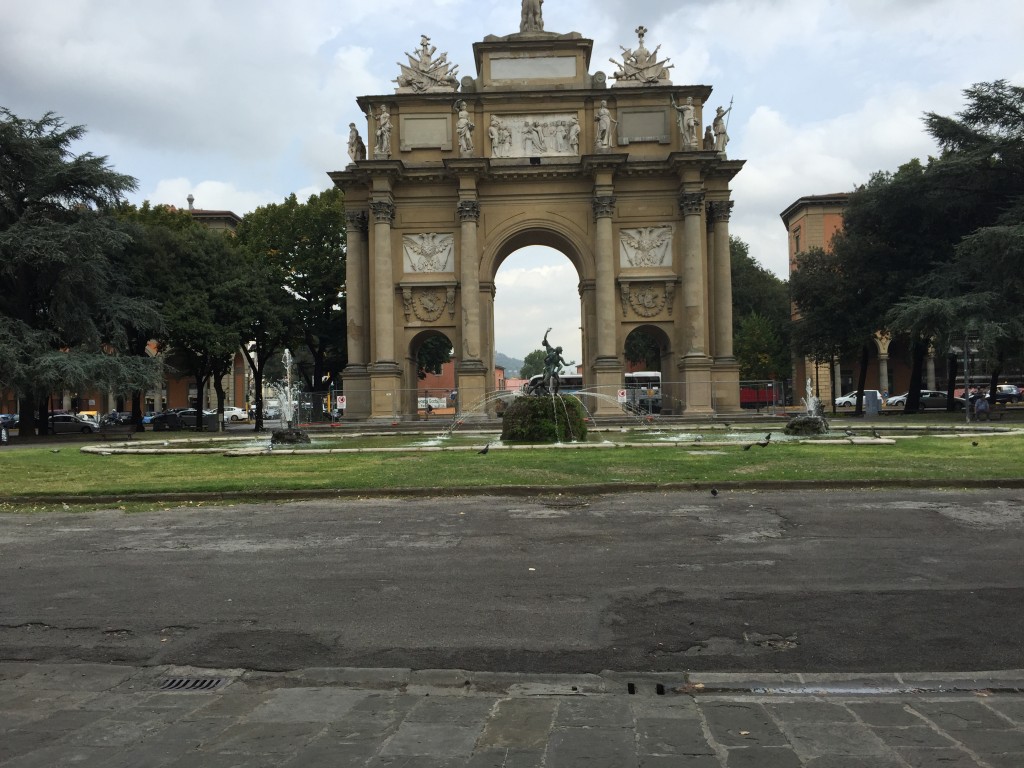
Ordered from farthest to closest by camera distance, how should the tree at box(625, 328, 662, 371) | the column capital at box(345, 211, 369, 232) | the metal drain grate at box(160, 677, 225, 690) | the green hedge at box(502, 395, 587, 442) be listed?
the tree at box(625, 328, 662, 371)
the column capital at box(345, 211, 369, 232)
the green hedge at box(502, 395, 587, 442)
the metal drain grate at box(160, 677, 225, 690)

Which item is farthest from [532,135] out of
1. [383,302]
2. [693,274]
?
[383,302]

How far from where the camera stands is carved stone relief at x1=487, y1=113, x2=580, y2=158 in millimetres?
43031

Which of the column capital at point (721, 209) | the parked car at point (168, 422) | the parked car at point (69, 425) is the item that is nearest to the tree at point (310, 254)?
the parked car at point (168, 422)

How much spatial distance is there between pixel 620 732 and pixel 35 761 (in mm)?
2746

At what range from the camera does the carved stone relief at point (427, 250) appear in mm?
43562

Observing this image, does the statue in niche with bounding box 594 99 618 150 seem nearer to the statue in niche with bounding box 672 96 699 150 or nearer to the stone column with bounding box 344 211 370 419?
the statue in niche with bounding box 672 96 699 150

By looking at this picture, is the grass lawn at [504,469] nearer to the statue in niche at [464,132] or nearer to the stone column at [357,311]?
the stone column at [357,311]

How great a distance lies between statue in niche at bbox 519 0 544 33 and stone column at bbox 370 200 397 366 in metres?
12.2

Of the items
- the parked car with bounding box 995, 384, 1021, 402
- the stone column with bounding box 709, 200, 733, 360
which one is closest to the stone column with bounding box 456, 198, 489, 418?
the stone column with bounding box 709, 200, 733, 360

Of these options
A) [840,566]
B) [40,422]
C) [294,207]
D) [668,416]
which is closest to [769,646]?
[840,566]

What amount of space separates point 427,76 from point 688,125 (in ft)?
45.8

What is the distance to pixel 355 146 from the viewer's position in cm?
4347

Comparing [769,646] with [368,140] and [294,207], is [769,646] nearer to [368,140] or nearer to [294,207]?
[368,140]

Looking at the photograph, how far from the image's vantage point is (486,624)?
6.14 metres
